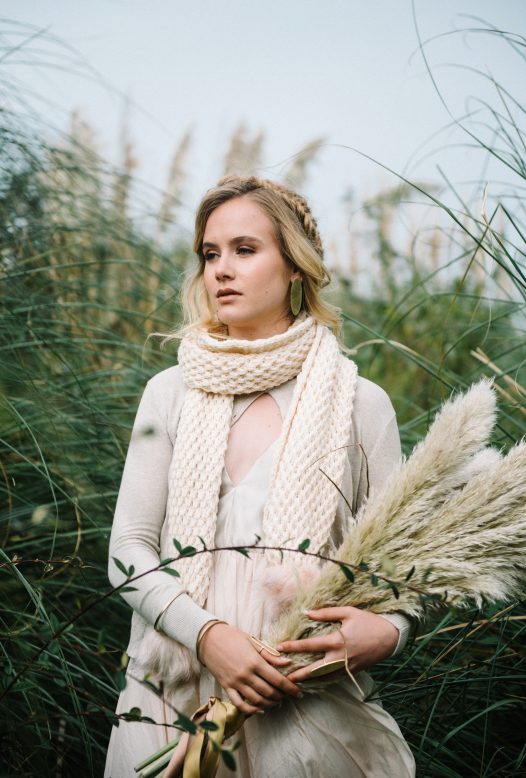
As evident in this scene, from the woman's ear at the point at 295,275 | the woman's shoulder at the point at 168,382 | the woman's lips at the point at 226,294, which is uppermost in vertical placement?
the woman's ear at the point at 295,275

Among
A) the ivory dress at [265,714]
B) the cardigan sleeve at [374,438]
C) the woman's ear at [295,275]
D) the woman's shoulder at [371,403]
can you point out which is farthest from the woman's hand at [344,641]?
the woman's ear at [295,275]

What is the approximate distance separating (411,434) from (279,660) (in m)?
1.29

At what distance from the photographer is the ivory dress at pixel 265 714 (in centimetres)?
143

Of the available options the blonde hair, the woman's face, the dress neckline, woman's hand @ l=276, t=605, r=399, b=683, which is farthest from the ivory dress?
the blonde hair

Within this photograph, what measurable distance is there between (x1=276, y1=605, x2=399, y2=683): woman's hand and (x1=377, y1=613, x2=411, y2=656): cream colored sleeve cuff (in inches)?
2.0

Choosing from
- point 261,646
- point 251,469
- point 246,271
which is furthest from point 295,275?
point 261,646

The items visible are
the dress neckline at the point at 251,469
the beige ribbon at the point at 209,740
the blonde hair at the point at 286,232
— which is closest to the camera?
the beige ribbon at the point at 209,740

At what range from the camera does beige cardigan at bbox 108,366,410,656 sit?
5.04 ft

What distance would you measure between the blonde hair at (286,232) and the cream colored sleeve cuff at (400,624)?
0.85 metres

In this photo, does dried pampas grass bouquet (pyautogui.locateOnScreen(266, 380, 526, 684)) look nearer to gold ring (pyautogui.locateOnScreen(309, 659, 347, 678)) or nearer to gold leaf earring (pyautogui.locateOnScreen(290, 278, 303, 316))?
gold ring (pyautogui.locateOnScreen(309, 659, 347, 678))

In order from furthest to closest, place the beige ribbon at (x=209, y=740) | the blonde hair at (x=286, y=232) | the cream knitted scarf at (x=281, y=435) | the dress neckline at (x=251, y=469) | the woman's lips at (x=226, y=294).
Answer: the blonde hair at (x=286, y=232), the woman's lips at (x=226, y=294), the dress neckline at (x=251, y=469), the cream knitted scarf at (x=281, y=435), the beige ribbon at (x=209, y=740)

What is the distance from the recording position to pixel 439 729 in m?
1.73

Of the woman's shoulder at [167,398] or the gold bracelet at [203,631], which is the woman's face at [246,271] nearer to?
the woman's shoulder at [167,398]

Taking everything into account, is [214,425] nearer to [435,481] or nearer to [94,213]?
[435,481]
